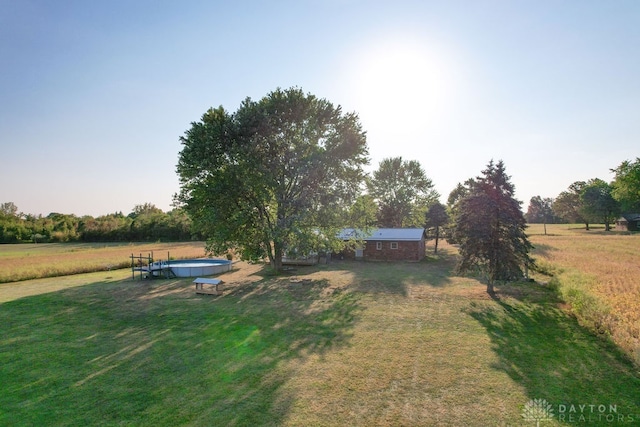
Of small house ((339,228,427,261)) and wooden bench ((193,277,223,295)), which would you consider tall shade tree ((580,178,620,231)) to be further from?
wooden bench ((193,277,223,295))

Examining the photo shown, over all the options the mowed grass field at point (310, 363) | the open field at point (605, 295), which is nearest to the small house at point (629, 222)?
the open field at point (605, 295)

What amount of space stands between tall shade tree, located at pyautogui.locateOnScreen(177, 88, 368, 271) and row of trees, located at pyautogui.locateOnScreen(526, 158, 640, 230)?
4166cm

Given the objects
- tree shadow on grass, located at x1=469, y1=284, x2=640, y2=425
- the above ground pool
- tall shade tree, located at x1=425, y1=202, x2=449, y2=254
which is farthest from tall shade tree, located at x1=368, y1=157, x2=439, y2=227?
tree shadow on grass, located at x1=469, y1=284, x2=640, y2=425

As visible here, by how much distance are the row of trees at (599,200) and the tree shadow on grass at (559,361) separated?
42.5 meters

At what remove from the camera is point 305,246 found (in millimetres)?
26078

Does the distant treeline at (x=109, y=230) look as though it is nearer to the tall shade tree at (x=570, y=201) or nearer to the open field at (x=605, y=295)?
the open field at (x=605, y=295)

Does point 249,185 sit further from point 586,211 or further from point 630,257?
point 586,211

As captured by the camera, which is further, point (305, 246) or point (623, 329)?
point (305, 246)

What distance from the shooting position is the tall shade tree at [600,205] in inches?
2830

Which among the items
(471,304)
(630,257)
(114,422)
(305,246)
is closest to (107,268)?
(305,246)

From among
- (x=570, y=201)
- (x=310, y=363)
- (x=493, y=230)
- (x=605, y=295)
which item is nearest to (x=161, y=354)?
(x=310, y=363)

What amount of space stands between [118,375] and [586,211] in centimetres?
9348

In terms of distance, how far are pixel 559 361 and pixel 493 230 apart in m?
9.26

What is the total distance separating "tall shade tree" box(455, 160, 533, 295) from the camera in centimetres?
1811
